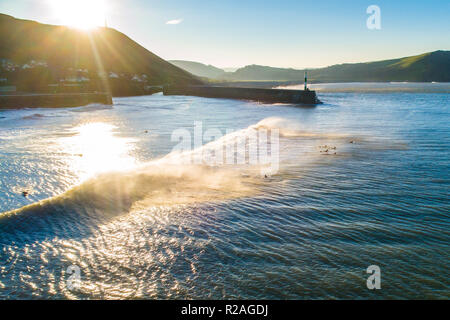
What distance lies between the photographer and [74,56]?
11231 cm

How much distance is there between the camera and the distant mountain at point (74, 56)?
263 ft

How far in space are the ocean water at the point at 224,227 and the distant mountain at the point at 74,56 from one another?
75273mm

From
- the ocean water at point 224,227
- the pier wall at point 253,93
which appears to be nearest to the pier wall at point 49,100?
the pier wall at point 253,93

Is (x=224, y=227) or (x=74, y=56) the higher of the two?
(x=74, y=56)

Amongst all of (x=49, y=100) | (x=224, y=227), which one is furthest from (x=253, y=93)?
(x=224, y=227)

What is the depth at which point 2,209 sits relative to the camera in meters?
8.35

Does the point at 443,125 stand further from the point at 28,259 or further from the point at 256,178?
the point at 28,259

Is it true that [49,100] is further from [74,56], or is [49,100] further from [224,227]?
[74,56]

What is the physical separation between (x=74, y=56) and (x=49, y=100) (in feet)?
253

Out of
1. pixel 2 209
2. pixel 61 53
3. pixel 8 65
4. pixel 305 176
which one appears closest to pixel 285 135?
pixel 305 176

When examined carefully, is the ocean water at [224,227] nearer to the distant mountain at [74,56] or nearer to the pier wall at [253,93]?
the pier wall at [253,93]

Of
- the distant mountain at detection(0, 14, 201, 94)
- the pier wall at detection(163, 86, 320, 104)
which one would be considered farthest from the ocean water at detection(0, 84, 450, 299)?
the distant mountain at detection(0, 14, 201, 94)

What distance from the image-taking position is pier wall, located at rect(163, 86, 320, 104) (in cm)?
5187
